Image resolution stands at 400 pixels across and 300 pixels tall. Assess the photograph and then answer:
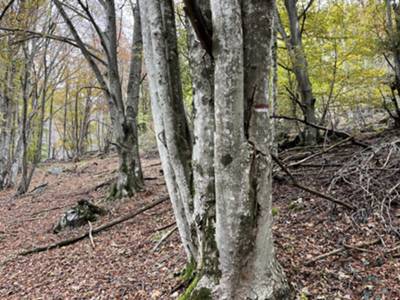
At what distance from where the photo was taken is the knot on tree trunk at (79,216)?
5617 mm

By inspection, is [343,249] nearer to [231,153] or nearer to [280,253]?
[280,253]

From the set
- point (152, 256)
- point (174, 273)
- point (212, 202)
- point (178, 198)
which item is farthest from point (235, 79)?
point (152, 256)

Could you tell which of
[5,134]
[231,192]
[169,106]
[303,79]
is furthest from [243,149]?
[5,134]

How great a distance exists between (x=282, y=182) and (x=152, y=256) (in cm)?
250

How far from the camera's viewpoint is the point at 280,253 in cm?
290

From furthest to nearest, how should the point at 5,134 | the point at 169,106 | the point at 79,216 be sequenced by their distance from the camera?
the point at 5,134 < the point at 79,216 < the point at 169,106

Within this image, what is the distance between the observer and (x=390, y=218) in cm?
307

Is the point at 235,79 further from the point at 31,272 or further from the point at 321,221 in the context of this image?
the point at 31,272

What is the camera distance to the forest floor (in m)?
2.56

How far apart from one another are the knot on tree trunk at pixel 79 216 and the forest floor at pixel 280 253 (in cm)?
18

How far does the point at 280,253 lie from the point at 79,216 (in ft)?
13.7

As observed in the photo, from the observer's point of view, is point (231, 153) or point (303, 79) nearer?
point (231, 153)

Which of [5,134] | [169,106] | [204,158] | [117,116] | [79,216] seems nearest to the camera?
[204,158]

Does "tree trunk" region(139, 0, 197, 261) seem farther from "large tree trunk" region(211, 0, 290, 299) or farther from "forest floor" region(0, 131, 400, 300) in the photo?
"forest floor" region(0, 131, 400, 300)
